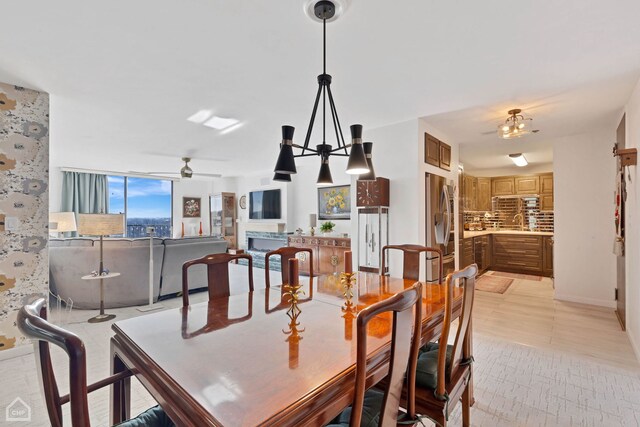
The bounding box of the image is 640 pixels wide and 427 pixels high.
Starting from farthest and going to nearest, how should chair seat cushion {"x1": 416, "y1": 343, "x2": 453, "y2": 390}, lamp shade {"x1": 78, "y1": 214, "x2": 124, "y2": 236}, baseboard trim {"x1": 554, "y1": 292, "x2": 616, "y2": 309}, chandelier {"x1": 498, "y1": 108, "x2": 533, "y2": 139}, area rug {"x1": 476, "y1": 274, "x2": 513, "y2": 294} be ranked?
1. area rug {"x1": 476, "y1": 274, "x2": 513, "y2": 294}
2. baseboard trim {"x1": 554, "y1": 292, "x2": 616, "y2": 309}
3. lamp shade {"x1": 78, "y1": 214, "x2": 124, "y2": 236}
4. chandelier {"x1": 498, "y1": 108, "x2": 533, "y2": 139}
5. chair seat cushion {"x1": 416, "y1": 343, "x2": 453, "y2": 390}

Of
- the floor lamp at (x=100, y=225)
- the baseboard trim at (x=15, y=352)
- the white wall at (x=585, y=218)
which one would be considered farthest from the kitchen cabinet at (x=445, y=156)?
the baseboard trim at (x=15, y=352)

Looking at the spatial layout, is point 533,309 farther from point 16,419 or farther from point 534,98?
point 16,419

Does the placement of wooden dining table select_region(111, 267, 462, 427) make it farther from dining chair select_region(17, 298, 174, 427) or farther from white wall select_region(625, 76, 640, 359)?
white wall select_region(625, 76, 640, 359)

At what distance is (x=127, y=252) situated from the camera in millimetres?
4160

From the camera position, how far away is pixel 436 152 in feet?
13.1

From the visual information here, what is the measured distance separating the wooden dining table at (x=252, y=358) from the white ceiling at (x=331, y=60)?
1.68m

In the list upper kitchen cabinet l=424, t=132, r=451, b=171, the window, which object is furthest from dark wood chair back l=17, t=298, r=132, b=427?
the window

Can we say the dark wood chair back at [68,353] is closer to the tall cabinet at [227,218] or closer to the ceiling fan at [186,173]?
the ceiling fan at [186,173]

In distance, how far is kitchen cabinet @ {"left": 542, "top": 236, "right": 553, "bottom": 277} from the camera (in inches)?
232

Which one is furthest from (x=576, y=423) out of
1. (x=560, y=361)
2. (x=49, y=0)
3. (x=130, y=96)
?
(x=130, y=96)

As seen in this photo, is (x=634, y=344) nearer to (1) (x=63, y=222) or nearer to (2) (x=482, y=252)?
(2) (x=482, y=252)

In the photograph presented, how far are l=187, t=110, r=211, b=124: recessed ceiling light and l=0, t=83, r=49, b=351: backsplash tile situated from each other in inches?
52.7

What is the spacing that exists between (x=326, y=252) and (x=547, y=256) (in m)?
4.24

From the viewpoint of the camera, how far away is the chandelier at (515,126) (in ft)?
10.7
